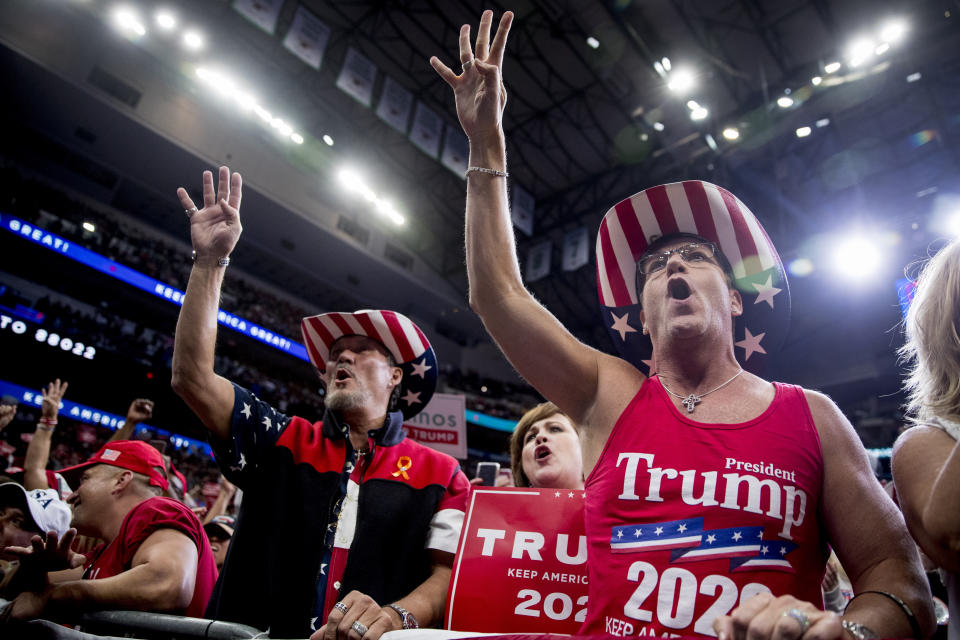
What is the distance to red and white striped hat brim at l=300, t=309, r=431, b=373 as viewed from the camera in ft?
7.96

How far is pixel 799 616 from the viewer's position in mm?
663

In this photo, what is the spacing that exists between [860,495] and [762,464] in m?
0.21

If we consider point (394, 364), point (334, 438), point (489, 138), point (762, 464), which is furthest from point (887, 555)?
point (394, 364)

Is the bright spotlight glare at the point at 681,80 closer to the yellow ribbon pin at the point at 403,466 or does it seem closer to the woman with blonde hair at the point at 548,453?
the woman with blonde hair at the point at 548,453

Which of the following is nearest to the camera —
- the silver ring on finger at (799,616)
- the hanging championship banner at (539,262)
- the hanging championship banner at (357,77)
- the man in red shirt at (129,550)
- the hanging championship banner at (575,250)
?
the silver ring on finger at (799,616)

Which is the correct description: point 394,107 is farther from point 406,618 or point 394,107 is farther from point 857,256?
point 406,618

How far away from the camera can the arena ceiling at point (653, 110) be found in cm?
955

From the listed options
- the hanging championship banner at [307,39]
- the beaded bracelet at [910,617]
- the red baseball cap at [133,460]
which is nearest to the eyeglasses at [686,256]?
the beaded bracelet at [910,617]

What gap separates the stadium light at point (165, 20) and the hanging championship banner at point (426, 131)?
6.34m

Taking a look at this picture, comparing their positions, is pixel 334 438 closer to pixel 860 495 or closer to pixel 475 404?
pixel 860 495

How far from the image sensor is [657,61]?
9.84m

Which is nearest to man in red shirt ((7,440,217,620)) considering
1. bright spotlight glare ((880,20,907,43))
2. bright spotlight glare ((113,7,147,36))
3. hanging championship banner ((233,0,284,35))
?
hanging championship banner ((233,0,284,35))

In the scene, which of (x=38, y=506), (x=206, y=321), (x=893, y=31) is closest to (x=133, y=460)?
(x=38, y=506)

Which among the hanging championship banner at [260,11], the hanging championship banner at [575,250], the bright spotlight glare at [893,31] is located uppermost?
the bright spotlight glare at [893,31]
